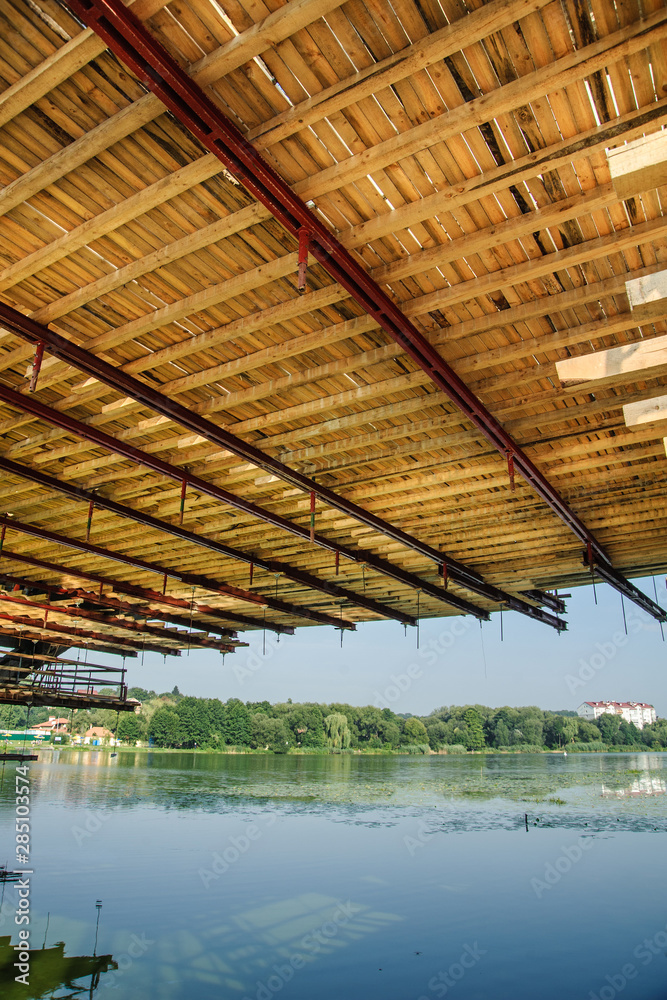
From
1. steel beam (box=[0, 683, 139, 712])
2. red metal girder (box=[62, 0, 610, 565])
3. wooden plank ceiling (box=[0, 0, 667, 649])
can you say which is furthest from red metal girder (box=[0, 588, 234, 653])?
red metal girder (box=[62, 0, 610, 565])

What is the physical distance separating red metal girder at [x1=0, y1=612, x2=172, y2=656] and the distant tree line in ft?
182

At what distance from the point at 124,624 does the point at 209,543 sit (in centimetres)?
652

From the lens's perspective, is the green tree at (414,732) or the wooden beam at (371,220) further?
the green tree at (414,732)

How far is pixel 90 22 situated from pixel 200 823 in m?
19.2

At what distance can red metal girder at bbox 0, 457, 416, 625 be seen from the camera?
32.0 feet

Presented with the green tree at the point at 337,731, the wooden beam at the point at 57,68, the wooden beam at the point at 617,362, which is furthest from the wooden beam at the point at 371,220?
the green tree at the point at 337,731

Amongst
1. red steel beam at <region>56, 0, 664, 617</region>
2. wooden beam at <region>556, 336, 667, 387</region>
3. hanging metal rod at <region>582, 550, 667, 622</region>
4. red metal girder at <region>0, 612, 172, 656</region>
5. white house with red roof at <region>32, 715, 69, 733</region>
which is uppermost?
red steel beam at <region>56, 0, 664, 617</region>

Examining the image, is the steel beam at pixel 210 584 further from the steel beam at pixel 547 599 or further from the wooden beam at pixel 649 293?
the wooden beam at pixel 649 293

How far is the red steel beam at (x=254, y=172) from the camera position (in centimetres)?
376

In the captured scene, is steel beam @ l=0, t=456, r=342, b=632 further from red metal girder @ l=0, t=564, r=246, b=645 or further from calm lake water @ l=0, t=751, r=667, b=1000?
calm lake water @ l=0, t=751, r=667, b=1000

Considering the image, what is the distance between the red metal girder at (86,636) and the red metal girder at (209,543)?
286 inches

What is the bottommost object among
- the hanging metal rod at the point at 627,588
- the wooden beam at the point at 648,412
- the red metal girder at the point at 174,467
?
the wooden beam at the point at 648,412

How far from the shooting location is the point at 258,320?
20.8ft

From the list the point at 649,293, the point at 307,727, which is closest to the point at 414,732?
the point at 307,727
